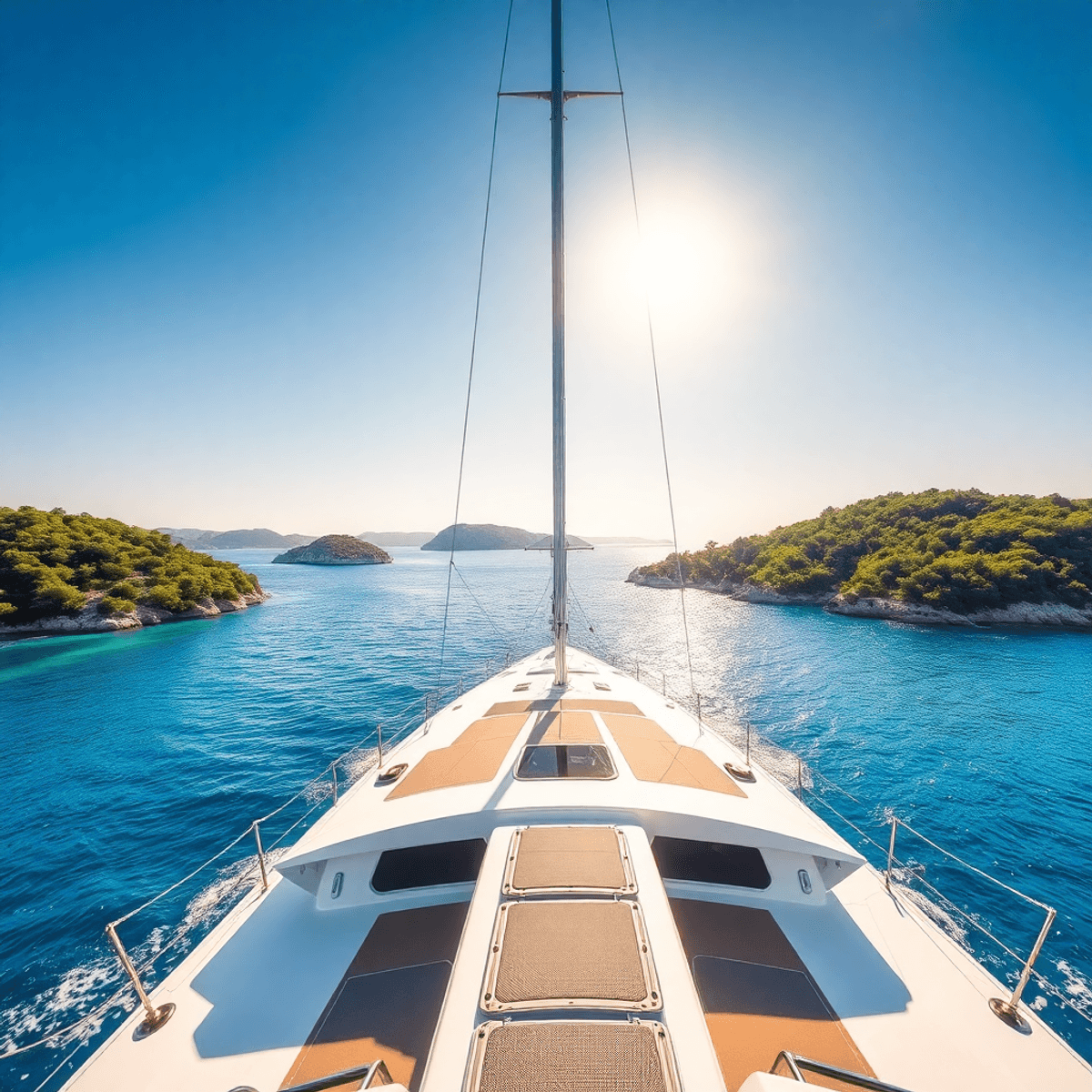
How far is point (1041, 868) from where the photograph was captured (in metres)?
8.99

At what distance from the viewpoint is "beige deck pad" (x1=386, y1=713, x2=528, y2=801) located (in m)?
5.57

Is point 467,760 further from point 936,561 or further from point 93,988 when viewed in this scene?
point 936,561

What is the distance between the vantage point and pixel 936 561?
3769 cm

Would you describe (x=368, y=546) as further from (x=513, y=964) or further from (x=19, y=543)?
(x=513, y=964)

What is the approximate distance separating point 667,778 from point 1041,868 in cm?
1005

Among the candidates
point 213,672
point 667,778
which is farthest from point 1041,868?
point 213,672

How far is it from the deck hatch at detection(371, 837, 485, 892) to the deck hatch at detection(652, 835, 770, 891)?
7.02 ft

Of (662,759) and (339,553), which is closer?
(662,759)

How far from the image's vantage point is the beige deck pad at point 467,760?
18.3 ft

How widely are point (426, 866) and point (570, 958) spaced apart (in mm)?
2868

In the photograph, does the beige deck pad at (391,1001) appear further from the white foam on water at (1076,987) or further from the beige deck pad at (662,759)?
the white foam on water at (1076,987)

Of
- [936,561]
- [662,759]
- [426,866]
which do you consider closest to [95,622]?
[426,866]

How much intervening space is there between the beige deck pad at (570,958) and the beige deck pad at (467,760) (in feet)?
7.65

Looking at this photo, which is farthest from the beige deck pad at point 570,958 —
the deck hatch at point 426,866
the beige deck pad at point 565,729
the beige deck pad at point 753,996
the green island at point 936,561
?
the green island at point 936,561
